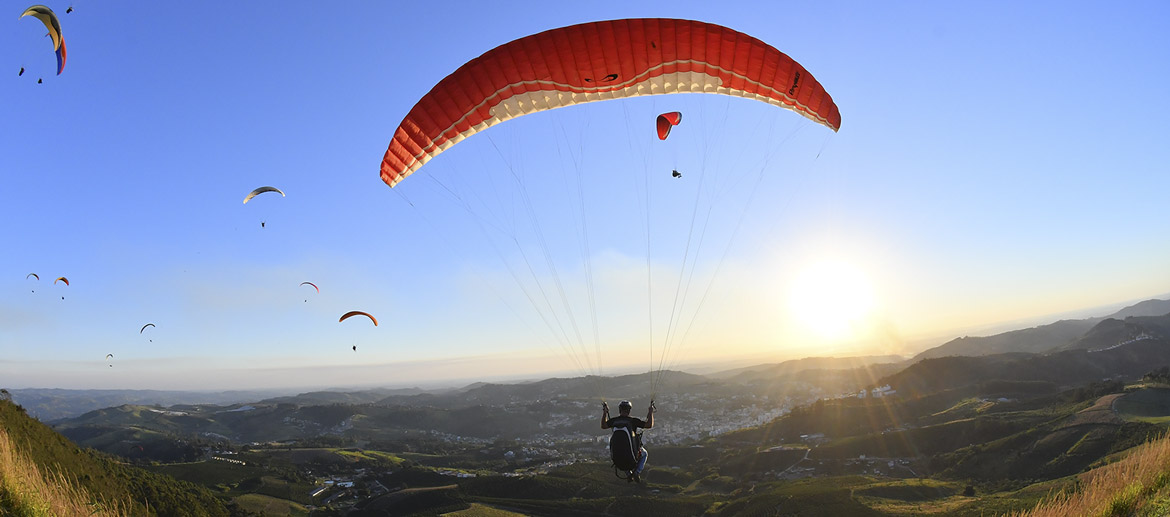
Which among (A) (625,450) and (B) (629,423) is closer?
(A) (625,450)

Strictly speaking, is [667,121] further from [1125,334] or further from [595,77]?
[1125,334]

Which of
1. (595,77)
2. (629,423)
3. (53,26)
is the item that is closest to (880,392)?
(629,423)

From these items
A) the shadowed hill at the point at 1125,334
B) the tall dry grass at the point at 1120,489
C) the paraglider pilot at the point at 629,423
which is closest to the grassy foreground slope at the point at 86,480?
the tall dry grass at the point at 1120,489

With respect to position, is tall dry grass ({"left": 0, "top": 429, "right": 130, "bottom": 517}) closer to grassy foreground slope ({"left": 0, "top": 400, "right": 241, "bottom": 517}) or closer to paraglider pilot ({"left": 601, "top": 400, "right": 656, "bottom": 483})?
grassy foreground slope ({"left": 0, "top": 400, "right": 241, "bottom": 517})

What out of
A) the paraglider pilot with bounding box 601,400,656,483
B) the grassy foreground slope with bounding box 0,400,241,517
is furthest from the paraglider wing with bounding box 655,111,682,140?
the grassy foreground slope with bounding box 0,400,241,517

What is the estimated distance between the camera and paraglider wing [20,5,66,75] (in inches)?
542

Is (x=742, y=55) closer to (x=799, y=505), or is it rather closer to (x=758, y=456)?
(x=799, y=505)

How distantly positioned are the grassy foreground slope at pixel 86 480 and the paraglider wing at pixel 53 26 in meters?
9.42

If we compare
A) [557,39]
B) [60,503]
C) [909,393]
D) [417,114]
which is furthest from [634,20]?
[909,393]

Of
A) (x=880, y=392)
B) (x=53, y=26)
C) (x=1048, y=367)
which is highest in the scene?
(x=53, y=26)

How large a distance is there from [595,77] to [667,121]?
354 centimetres

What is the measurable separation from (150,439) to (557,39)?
210787 millimetres

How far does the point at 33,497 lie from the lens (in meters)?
4.95

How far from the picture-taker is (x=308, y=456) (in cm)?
13625
